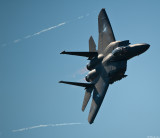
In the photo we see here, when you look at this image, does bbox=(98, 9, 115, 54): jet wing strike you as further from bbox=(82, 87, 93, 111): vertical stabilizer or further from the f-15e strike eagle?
bbox=(82, 87, 93, 111): vertical stabilizer

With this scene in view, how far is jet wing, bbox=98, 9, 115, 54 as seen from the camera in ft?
129

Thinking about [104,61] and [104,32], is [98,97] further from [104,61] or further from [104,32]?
[104,32]

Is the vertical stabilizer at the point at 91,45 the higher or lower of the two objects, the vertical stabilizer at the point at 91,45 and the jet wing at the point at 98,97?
the higher

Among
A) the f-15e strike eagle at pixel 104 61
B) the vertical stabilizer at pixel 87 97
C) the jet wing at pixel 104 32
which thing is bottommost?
the vertical stabilizer at pixel 87 97

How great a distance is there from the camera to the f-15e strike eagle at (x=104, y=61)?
3416 cm

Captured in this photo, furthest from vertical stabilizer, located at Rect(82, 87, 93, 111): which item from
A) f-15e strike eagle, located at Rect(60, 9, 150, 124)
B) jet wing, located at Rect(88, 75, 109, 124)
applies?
jet wing, located at Rect(88, 75, 109, 124)

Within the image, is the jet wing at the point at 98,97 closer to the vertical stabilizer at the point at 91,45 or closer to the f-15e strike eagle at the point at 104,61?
the f-15e strike eagle at the point at 104,61

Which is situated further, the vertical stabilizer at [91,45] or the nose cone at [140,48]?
the vertical stabilizer at [91,45]

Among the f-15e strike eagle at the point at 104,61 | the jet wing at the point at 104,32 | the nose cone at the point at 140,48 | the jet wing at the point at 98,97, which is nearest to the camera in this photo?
the nose cone at the point at 140,48

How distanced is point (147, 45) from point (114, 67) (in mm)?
5211

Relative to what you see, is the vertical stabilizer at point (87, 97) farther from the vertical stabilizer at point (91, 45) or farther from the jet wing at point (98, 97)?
the vertical stabilizer at point (91, 45)

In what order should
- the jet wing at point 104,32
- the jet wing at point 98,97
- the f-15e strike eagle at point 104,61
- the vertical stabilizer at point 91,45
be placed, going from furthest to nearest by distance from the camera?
the vertical stabilizer at point 91,45 < the jet wing at point 104,32 < the jet wing at point 98,97 < the f-15e strike eagle at point 104,61

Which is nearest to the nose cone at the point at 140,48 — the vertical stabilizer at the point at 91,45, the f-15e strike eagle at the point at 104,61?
the f-15e strike eagle at the point at 104,61

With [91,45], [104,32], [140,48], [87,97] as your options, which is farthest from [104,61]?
[91,45]
